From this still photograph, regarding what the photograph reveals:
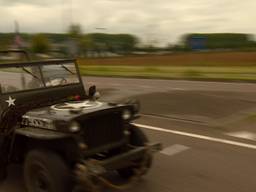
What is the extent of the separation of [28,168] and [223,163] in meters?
3.03

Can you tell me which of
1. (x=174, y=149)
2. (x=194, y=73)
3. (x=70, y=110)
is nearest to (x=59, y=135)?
(x=70, y=110)

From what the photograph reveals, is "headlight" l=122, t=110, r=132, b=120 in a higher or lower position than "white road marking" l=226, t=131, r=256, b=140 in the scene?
higher

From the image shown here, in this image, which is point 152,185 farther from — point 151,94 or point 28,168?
point 151,94

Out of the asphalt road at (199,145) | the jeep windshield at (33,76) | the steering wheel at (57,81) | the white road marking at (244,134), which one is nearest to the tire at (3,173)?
the asphalt road at (199,145)

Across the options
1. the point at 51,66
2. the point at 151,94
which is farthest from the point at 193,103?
the point at 51,66

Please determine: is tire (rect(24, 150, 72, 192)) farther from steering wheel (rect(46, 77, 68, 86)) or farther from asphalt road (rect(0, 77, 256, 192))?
steering wheel (rect(46, 77, 68, 86))

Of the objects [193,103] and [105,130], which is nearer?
[105,130]

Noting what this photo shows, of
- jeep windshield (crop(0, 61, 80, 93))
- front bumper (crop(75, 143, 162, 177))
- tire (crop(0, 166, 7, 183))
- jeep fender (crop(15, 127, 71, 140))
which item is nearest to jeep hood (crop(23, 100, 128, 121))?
jeep fender (crop(15, 127, 71, 140))

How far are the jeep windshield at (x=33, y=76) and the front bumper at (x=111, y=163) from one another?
1.70 metres

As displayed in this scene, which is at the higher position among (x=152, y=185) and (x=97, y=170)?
(x=97, y=170)

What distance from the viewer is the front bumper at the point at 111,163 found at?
487 centimetres

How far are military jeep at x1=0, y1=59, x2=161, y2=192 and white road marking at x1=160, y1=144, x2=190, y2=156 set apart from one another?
165 cm

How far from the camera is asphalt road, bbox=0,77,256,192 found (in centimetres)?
600

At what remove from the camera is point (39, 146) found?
17.4ft
